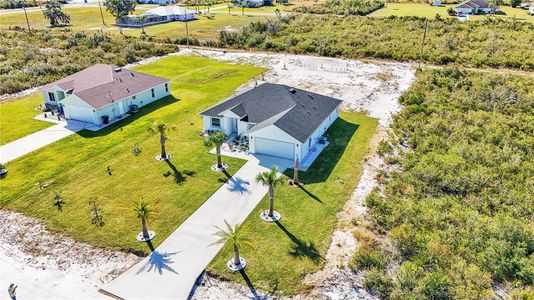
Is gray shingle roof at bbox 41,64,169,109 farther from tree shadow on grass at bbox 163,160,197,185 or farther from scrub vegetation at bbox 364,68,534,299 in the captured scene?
scrub vegetation at bbox 364,68,534,299

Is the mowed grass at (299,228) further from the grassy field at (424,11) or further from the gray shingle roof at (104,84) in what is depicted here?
the grassy field at (424,11)

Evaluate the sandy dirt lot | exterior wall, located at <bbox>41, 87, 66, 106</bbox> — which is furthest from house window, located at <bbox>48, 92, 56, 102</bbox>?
the sandy dirt lot

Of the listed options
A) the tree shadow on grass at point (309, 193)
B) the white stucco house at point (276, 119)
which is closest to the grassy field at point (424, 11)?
the white stucco house at point (276, 119)

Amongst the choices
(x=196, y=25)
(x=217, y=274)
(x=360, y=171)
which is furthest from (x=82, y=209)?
(x=196, y=25)

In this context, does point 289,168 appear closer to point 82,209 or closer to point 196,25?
point 82,209

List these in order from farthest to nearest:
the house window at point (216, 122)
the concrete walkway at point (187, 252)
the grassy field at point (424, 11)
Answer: the grassy field at point (424, 11), the house window at point (216, 122), the concrete walkway at point (187, 252)

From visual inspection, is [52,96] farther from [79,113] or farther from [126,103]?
[126,103]
